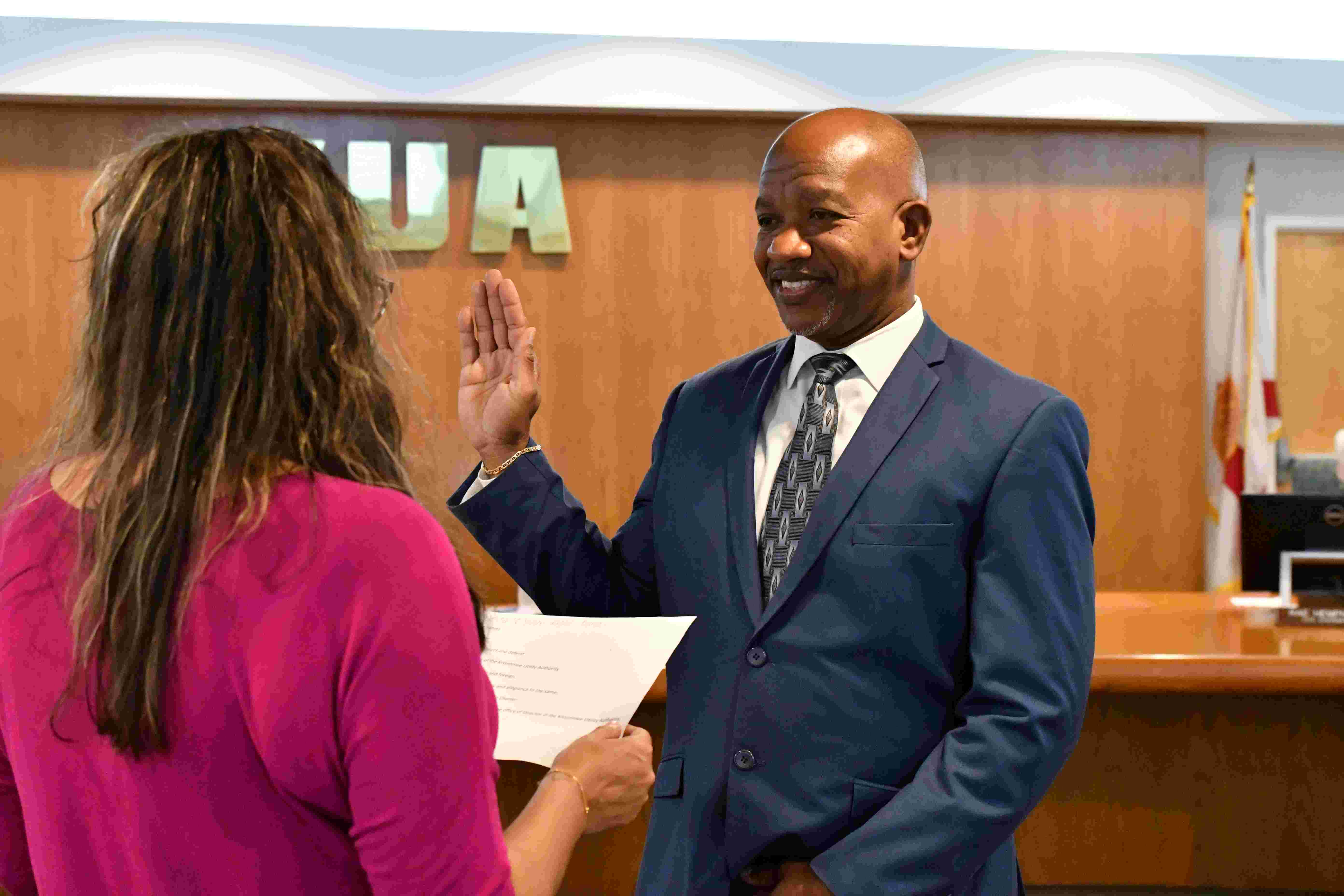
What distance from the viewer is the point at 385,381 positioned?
858 millimetres

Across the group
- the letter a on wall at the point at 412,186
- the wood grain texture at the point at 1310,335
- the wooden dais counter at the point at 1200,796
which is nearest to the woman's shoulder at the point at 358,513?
the wooden dais counter at the point at 1200,796

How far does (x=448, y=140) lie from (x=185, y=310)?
412 cm

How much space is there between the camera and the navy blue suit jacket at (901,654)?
1.16 m

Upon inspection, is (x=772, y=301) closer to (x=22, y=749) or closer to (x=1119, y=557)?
(x=1119, y=557)

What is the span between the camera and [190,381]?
77cm

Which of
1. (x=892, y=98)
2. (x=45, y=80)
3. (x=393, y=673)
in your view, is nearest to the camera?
(x=393, y=673)

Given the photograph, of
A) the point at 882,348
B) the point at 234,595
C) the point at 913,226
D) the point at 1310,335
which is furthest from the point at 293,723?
the point at 1310,335

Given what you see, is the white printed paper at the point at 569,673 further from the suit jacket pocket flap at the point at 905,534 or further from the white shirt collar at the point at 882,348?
the white shirt collar at the point at 882,348

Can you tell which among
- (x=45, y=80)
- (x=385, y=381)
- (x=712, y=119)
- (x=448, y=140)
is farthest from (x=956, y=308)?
(x=385, y=381)

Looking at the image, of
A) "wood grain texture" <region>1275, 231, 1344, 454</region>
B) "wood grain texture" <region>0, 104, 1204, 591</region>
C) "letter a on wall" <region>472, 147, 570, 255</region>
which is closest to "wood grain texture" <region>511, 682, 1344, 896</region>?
"wood grain texture" <region>0, 104, 1204, 591</region>

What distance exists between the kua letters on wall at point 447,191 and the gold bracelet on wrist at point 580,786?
12.9 ft

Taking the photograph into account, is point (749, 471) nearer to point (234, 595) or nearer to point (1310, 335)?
point (234, 595)

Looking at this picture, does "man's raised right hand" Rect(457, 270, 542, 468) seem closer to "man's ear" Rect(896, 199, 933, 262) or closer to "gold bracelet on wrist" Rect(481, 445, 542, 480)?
"gold bracelet on wrist" Rect(481, 445, 542, 480)

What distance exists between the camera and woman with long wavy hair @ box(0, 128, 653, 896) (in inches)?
29.3
